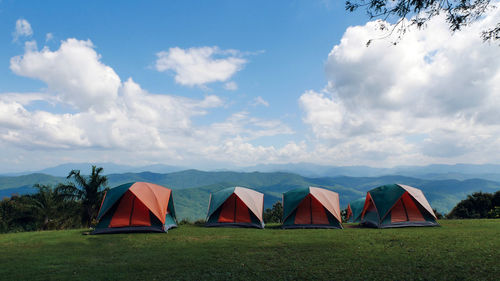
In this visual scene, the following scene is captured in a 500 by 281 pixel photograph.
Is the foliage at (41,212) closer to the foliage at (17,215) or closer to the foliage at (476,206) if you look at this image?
the foliage at (17,215)

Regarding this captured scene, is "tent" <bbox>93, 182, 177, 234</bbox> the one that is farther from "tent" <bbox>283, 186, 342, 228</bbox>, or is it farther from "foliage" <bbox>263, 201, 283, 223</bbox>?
"foliage" <bbox>263, 201, 283, 223</bbox>

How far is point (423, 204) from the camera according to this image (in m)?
16.9

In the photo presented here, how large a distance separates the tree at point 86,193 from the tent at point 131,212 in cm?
1751

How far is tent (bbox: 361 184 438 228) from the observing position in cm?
1673

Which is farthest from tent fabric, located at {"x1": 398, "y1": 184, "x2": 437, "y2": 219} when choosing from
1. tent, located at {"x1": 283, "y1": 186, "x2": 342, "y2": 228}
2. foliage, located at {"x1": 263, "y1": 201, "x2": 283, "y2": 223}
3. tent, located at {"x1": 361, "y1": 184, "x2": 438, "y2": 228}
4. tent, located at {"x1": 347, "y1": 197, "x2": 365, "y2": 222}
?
foliage, located at {"x1": 263, "y1": 201, "x2": 283, "y2": 223}

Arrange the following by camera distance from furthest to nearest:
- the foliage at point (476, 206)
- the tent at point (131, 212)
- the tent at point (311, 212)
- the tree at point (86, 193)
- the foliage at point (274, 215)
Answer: the foliage at point (274, 215) → the tree at point (86, 193) → the foliage at point (476, 206) → the tent at point (311, 212) → the tent at point (131, 212)

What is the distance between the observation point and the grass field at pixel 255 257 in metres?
7.67

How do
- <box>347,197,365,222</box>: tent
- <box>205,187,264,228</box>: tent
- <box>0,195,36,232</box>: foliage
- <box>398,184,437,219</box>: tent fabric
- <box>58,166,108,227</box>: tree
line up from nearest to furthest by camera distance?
<box>398,184,437,219</box>: tent fabric
<box>205,187,264,228</box>: tent
<box>347,197,365,222</box>: tent
<box>58,166,108,227</box>: tree
<box>0,195,36,232</box>: foliage

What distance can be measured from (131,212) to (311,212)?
11.0 meters

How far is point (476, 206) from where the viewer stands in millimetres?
29609

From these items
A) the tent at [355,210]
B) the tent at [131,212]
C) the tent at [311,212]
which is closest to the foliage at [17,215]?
the tent at [131,212]

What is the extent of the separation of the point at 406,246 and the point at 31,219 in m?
44.0

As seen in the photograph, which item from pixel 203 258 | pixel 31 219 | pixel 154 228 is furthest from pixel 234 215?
pixel 31 219

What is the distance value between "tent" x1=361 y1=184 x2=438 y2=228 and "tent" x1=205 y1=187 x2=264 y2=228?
24.6 feet
